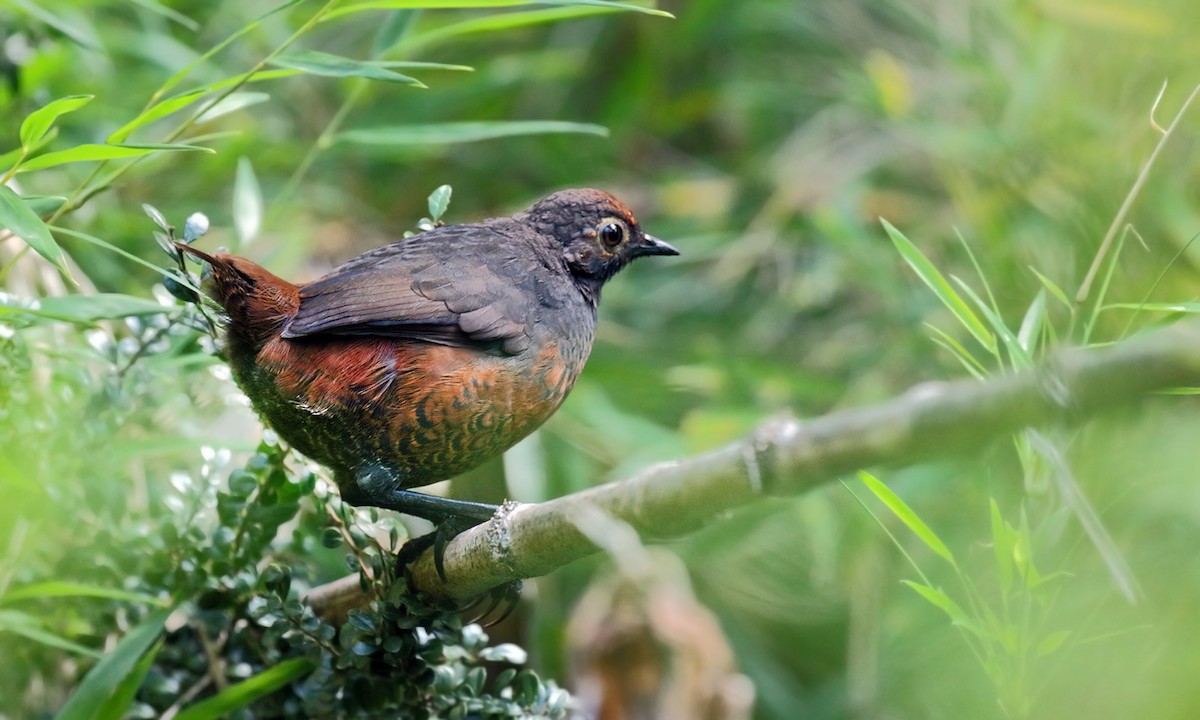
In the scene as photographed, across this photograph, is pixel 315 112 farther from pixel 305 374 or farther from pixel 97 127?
pixel 305 374

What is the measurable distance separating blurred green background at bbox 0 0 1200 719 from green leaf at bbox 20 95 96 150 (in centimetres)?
16

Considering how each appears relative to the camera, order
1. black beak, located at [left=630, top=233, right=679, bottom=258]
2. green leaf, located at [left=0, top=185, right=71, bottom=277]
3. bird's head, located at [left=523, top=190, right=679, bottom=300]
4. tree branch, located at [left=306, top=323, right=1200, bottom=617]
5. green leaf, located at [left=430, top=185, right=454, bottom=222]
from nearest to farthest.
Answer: tree branch, located at [left=306, top=323, right=1200, bottom=617]
green leaf, located at [left=0, top=185, right=71, bottom=277]
green leaf, located at [left=430, top=185, right=454, bottom=222]
bird's head, located at [left=523, top=190, right=679, bottom=300]
black beak, located at [left=630, top=233, right=679, bottom=258]

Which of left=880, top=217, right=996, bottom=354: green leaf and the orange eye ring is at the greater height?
left=880, top=217, right=996, bottom=354: green leaf

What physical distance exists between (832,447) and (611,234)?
182 centimetres

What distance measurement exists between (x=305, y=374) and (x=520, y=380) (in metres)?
0.46

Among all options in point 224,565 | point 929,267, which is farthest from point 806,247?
point 224,565

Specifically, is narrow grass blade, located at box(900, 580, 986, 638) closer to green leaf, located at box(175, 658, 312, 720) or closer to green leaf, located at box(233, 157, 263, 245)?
green leaf, located at box(175, 658, 312, 720)

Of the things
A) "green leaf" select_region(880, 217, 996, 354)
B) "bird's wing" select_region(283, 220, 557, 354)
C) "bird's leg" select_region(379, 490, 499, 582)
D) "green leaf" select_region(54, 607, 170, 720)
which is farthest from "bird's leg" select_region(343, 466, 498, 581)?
"green leaf" select_region(880, 217, 996, 354)

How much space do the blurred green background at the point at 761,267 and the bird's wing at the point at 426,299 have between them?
0.30m

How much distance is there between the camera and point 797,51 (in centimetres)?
621

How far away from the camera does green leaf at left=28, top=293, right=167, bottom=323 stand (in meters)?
2.06

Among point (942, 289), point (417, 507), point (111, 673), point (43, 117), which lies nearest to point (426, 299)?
point (417, 507)

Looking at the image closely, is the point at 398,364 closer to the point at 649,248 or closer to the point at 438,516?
the point at 438,516

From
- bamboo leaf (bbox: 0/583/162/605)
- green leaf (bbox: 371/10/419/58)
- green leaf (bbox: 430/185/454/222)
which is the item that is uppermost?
green leaf (bbox: 371/10/419/58)
